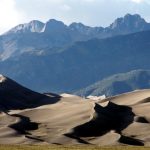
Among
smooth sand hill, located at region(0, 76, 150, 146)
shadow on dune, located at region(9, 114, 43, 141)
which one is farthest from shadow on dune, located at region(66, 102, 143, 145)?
shadow on dune, located at region(9, 114, 43, 141)

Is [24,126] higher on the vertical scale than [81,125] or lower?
higher

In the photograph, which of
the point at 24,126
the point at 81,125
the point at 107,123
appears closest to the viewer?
the point at 81,125

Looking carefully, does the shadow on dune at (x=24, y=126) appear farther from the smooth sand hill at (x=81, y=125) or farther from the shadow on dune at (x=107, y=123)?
the shadow on dune at (x=107, y=123)

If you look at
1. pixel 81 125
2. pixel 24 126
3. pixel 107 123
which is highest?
pixel 24 126

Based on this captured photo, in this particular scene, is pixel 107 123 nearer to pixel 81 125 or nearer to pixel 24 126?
pixel 81 125

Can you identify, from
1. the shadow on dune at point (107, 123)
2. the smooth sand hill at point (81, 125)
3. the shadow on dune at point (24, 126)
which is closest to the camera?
the smooth sand hill at point (81, 125)

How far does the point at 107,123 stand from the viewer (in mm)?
167000

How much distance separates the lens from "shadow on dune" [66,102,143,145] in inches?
6052

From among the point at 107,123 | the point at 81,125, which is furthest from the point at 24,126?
the point at 107,123

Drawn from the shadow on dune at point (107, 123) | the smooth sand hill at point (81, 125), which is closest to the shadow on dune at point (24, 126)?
the smooth sand hill at point (81, 125)

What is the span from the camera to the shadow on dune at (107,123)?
15373 cm

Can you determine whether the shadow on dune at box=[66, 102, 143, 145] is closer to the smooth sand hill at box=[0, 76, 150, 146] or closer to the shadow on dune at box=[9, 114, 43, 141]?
the smooth sand hill at box=[0, 76, 150, 146]

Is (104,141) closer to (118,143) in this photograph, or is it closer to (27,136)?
(118,143)

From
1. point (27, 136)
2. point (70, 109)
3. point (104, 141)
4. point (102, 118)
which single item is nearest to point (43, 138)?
point (27, 136)
